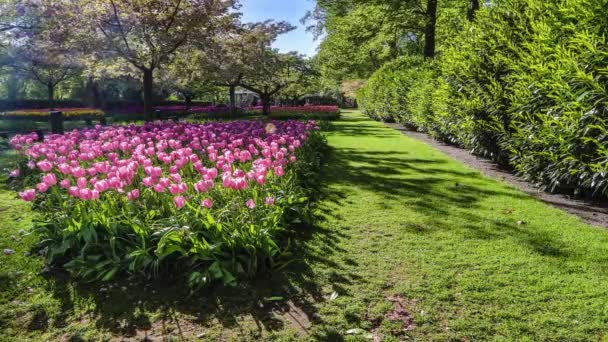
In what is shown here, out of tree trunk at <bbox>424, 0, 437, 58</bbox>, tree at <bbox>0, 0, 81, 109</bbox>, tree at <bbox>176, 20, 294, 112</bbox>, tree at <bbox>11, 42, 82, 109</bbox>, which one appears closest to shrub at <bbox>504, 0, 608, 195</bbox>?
tree at <bbox>176, 20, 294, 112</bbox>

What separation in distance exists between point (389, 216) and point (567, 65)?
2831 mm

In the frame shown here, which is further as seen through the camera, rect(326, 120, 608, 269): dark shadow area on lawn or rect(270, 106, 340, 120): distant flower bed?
rect(270, 106, 340, 120): distant flower bed

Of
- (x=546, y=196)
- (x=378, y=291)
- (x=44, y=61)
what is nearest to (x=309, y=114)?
(x=44, y=61)

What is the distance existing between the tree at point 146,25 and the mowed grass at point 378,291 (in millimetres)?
10769

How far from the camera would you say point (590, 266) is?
3.79m

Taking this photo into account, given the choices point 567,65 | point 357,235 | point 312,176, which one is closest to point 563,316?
point 357,235

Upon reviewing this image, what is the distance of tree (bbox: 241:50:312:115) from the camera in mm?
24812

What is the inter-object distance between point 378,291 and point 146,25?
1421 cm

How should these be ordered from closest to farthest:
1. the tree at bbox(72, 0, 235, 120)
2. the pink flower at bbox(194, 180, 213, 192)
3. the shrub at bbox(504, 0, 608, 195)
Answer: the pink flower at bbox(194, 180, 213, 192) < the shrub at bbox(504, 0, 608, 195) < the tree at bbox(72, 0, 235, 120)

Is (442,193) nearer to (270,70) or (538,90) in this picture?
(538,90)

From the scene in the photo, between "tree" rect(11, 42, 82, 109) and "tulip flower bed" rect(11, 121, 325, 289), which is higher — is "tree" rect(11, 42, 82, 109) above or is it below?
above

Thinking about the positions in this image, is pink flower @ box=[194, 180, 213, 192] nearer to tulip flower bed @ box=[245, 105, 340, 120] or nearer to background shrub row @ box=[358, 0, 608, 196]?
background shrub row @ box=[358, 0, 608, 196]

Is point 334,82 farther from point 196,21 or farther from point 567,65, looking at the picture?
point 567,65

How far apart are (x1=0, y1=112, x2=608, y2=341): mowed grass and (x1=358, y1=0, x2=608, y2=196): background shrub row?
2.93 feet
